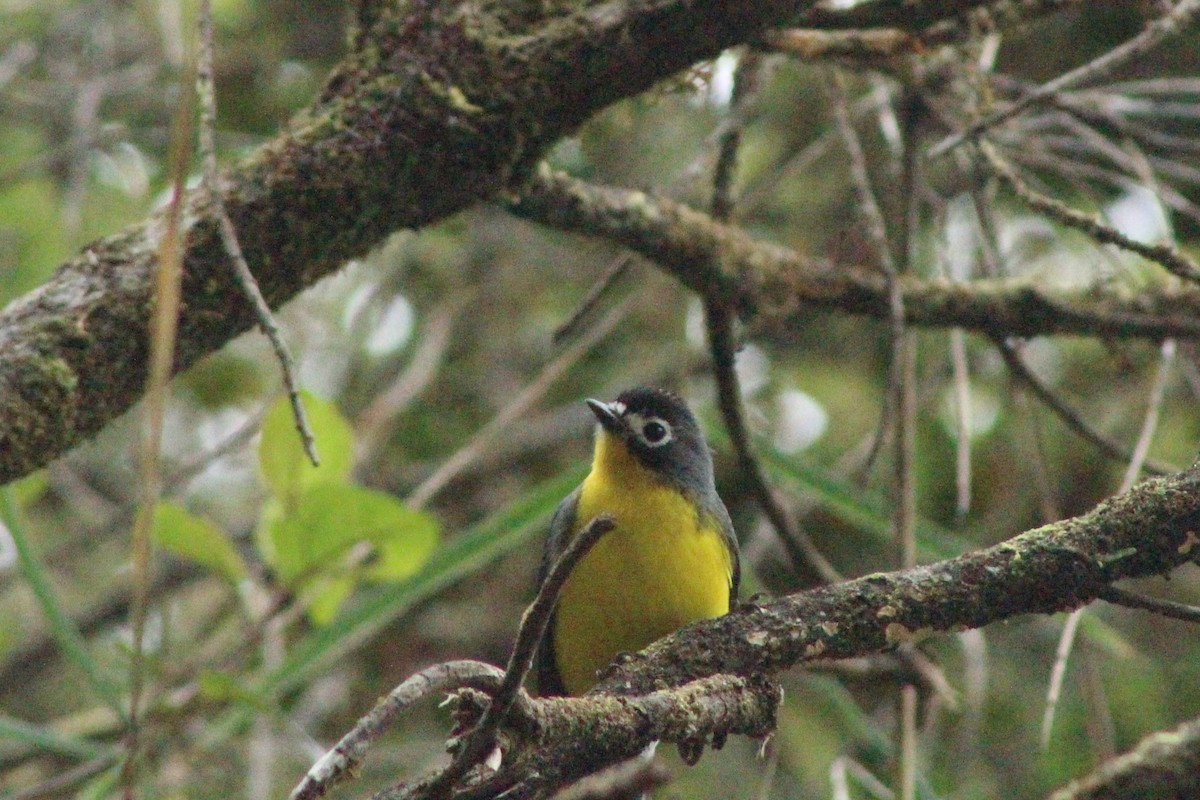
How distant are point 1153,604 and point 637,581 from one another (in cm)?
202

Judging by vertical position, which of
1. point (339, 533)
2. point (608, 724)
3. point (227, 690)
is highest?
point (608, 724)

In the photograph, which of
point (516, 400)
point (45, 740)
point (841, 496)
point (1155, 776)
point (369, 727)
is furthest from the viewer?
point (516, 400)

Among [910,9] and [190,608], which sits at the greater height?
[910,9]

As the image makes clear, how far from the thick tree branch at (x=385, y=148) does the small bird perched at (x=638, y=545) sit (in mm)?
1437

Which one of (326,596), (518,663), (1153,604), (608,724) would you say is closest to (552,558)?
(326,596)

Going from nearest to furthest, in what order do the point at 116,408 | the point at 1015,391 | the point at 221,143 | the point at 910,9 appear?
the point at 116,408, the point at 910,9, the point at 1015,391, the point at 221,143

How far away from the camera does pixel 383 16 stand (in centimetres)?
299

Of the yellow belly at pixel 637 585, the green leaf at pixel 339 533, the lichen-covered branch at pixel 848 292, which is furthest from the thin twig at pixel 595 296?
the green leaf at pixel 339 533

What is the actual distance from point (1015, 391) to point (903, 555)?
88 centimetres

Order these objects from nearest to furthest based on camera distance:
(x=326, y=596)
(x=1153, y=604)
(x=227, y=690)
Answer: (x=1153, y=604) → (x=227, y=690) → (x=326, y=596)

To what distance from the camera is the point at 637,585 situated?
4043mm

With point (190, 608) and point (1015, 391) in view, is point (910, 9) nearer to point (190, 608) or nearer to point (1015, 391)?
point (1015, 391)

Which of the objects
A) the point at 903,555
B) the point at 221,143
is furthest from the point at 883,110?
the point at 221,143

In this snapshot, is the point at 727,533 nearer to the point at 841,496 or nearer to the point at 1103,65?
the point at 841,496
